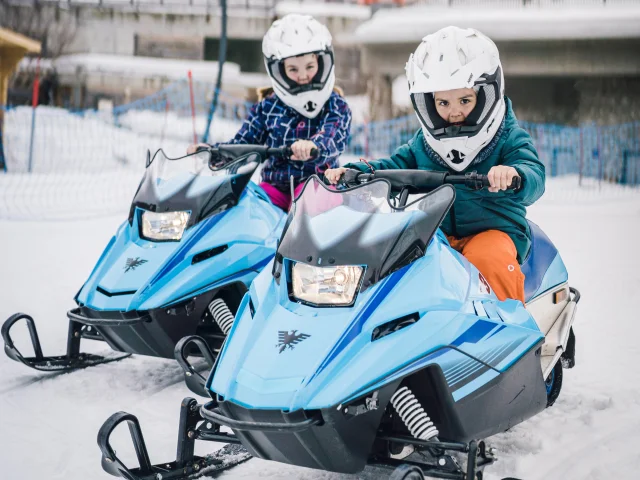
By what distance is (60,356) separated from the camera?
14.0 feet

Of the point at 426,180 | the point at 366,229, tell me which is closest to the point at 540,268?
the point at 426,180

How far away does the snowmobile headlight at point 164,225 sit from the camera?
3967 mm

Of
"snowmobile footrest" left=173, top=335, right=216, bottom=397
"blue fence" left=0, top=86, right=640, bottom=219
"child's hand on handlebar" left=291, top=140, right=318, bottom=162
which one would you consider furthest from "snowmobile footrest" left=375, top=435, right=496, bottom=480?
"blue fence" left=0, top=86, right=640, bottom=219

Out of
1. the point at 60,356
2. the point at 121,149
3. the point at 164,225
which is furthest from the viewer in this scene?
the point at 121,149

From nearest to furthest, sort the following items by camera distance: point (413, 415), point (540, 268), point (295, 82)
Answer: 1. point (413, 415)
2. point (540, 268)
3. point (295, 82)

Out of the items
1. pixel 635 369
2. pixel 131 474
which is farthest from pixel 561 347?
pixel 131 474

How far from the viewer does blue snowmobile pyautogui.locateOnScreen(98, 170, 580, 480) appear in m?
2.39

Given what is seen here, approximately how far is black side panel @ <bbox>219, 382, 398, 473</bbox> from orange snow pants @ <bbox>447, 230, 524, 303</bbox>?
30.5 inches

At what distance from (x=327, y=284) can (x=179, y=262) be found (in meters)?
1.45

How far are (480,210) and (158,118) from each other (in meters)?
17.0

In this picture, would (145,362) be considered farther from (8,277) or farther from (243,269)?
(8,277)

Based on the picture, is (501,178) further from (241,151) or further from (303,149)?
(241,151)

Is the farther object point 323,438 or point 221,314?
point 221,314

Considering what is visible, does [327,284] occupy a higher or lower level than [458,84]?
lower
